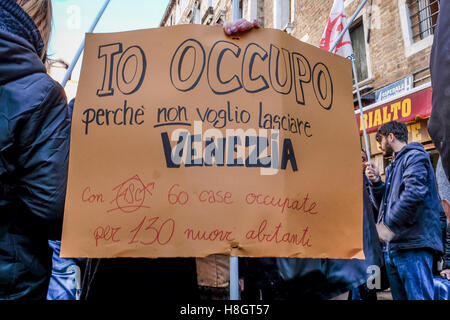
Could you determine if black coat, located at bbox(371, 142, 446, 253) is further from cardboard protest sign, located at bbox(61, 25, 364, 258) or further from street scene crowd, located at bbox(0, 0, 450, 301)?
cardboard protest sign, located at bbox(61, 25, 364, 258)

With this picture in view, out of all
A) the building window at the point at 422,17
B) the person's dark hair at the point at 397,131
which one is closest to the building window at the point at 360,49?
the building window at the point at 422,17

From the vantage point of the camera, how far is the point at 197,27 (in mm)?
1448

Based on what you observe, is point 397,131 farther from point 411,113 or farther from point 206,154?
point 411,113

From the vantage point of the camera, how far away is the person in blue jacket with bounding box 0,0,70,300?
3.94ft

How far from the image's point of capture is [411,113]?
6.89 meters

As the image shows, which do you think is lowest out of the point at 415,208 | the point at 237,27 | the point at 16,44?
the point at 415,208

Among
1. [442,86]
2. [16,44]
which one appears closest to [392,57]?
[442,86]

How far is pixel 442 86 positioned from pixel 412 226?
2227mm

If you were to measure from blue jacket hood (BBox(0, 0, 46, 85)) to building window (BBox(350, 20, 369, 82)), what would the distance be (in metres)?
8.57

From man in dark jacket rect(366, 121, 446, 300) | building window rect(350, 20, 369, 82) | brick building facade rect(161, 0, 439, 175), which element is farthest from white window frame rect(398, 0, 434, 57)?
man in dark jacket rect(366, 121, 446, 300)
